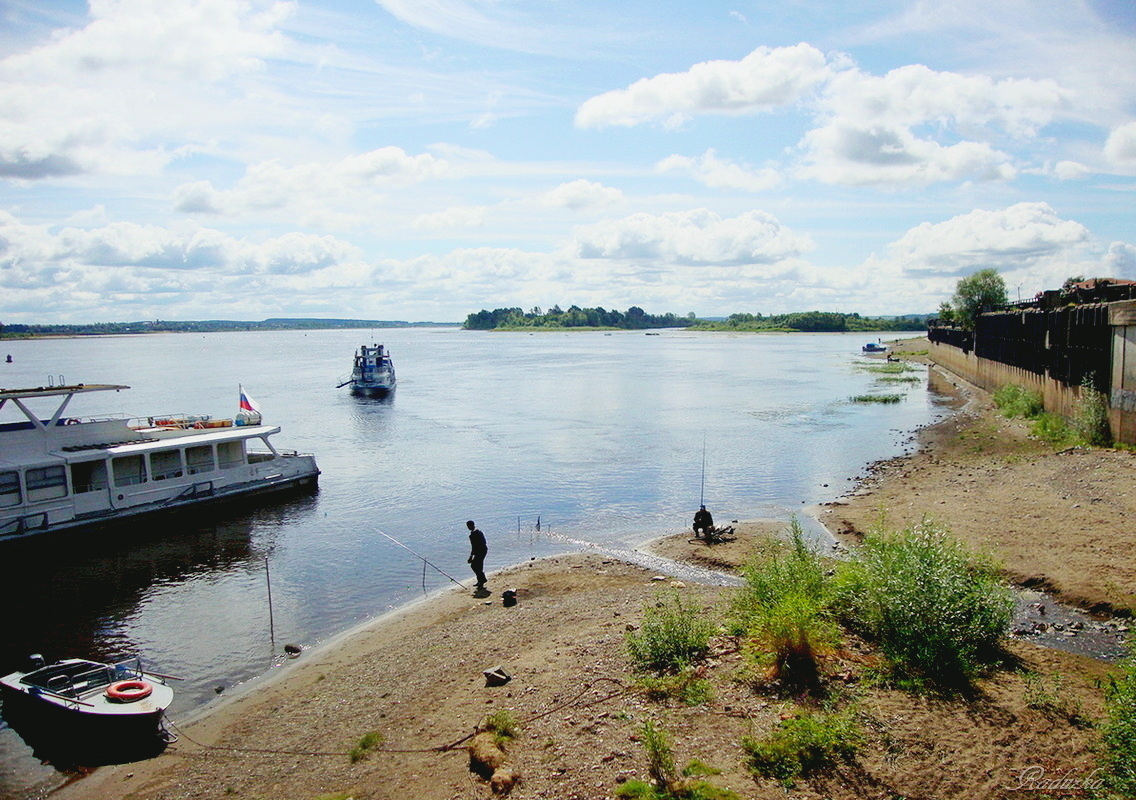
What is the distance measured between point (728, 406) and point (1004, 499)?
41.4m

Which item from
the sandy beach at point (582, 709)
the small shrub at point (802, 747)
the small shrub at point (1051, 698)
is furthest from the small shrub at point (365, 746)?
the small shrub at point (1051, 698)

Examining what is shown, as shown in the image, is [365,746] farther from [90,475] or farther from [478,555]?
[90,475]

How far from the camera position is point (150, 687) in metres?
14.2

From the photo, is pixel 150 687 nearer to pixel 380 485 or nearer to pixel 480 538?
pixel 480 538

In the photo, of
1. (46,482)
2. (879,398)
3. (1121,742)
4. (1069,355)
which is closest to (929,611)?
(1121,742)

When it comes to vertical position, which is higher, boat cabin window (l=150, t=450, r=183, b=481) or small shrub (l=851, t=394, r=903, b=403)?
boat cabin window (l=150, t=450, r=183, b=481)

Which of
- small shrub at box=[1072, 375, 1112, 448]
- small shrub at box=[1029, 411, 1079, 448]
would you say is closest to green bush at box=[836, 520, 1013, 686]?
small shrub at box=[1072, 375, 1112, 448]

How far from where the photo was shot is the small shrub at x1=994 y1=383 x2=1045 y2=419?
43509 mm

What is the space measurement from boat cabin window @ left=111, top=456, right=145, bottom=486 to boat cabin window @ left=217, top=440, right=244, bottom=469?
12.7ft

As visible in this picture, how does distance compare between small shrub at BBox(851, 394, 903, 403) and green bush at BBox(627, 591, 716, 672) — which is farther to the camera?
small shrub at BBox(851, 394, 903, 403)

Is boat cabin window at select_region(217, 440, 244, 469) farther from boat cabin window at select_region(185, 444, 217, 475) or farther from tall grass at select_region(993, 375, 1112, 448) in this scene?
tall grass at select_region(993, 375, 1112, 448)

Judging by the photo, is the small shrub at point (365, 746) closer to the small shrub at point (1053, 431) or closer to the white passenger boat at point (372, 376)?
the small shrub at point (1053, 431)

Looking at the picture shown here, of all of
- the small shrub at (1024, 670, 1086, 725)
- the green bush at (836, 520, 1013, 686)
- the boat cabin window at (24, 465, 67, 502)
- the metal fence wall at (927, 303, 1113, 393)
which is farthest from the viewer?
the metal fence wall at (927, 303, 1113, 393)

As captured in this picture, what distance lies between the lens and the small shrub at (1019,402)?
43.5m
